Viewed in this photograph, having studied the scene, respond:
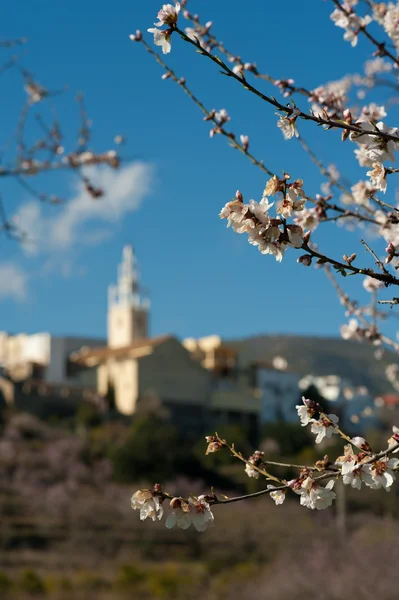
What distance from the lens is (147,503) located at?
5.80 ft

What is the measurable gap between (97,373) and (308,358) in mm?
29273

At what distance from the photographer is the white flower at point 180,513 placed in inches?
68.6

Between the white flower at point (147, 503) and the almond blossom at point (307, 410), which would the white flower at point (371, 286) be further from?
the white flower at point (147, 503)

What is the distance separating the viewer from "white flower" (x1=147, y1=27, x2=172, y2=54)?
1.69m

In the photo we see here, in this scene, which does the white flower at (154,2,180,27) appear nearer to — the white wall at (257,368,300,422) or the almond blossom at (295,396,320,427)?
the almond blossom at (295,396,320,427)

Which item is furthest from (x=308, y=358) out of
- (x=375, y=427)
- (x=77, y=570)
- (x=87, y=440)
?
(x=77, y=570)

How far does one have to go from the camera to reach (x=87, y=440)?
31.6m

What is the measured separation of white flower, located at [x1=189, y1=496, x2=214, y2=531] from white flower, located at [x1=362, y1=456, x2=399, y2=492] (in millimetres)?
330

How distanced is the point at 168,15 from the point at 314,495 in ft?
3.31

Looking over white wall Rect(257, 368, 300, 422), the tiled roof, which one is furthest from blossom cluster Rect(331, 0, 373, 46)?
white wall Rect(257, 368, 300, 422)

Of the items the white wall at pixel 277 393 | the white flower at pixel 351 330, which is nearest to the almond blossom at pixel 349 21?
the white flower at pixel 351 330

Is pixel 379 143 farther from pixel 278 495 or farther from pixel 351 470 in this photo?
pixel 278 495

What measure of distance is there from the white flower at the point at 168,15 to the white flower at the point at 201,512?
37.9 inches

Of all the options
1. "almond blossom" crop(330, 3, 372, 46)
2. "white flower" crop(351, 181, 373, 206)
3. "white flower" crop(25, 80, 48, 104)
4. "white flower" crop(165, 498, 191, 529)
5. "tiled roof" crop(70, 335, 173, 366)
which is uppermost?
"tiled roof" crop(70, 335, 173, 366)
